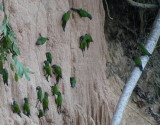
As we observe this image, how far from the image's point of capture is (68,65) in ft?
29.5

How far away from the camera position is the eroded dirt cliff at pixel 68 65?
8141mm

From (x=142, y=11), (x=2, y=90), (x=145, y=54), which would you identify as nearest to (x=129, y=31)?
(x=142, y=11)

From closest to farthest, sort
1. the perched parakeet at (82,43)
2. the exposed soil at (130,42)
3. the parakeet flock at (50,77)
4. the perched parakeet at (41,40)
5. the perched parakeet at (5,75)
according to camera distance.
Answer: the perched parakeet at (5,75) < the parakeet flock at (50,77) < the perched parakeet at (41,40) < the perched parakeet at (82,43) < the exposed soil at (130,42)

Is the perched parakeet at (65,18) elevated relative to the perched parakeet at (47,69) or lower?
elevated

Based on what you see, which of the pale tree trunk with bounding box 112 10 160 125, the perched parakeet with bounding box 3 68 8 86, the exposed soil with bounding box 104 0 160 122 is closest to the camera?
the perched parakeet with bounding box 3 68 8 86

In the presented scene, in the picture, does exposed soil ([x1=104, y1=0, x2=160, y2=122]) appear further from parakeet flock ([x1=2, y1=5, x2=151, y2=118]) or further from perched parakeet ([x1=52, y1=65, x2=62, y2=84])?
perched parakeet ([x1=52, y1=65, x2=62, y2=84])

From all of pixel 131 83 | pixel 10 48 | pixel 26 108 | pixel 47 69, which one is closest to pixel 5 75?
pixel 26 108

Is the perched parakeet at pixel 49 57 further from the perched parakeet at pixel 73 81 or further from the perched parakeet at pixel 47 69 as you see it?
the perched parakeet at pixel 73 81

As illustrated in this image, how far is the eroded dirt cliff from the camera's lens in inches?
320

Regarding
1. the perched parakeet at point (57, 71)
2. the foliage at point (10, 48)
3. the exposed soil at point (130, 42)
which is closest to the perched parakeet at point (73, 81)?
the perched parakeet at point (57, 71)

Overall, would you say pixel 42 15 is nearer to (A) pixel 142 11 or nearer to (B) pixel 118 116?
(B) pixel 118 116

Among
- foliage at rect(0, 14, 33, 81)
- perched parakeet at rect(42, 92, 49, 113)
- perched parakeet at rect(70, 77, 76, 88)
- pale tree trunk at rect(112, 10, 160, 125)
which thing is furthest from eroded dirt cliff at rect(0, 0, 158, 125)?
foliage at rect(0, 14, 33, 81)

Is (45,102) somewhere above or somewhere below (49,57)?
below

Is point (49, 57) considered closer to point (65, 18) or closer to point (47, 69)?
point (47, 69)
